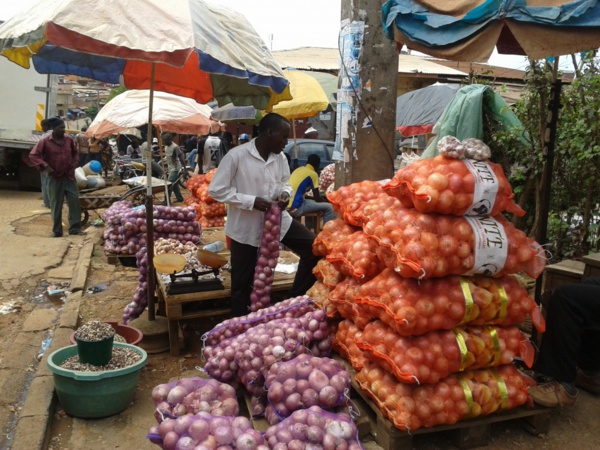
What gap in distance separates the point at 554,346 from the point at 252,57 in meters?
3.04

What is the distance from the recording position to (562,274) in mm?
4520

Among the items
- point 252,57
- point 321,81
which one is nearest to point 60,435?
point 252,57

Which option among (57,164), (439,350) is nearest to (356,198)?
(439,350)

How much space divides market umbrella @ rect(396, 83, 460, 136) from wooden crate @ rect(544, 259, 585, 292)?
6.99 meters

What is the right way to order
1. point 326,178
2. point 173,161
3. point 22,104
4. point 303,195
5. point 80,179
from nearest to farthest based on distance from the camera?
1. point 303,195
2. point 326,178
3. point 80,179
4. point 22,104
5. point 173,161

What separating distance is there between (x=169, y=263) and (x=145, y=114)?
5.47 meters

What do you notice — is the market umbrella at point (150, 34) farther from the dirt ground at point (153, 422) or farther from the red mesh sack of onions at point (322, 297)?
the dirt ground at point (153, 422)

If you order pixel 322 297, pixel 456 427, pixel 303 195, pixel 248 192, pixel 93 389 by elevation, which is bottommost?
pixel 93 389

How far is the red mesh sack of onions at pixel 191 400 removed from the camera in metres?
3.24

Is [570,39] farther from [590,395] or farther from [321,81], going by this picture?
[321,81]

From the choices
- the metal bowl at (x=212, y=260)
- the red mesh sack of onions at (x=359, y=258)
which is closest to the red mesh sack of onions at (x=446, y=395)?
the red mesh sack of onions at (x=359, y=258)

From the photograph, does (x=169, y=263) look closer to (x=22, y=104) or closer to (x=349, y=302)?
(x=349, y=302)

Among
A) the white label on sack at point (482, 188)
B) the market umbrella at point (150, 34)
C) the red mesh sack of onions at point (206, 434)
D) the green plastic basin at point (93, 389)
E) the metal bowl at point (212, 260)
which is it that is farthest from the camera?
the metal bowl at point (212, 260)

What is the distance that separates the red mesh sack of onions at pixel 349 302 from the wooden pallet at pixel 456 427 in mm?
436
